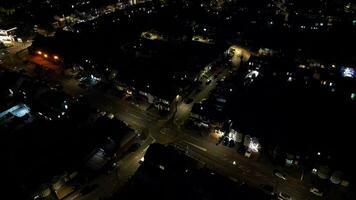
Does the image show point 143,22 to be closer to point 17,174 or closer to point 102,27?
point 102,27

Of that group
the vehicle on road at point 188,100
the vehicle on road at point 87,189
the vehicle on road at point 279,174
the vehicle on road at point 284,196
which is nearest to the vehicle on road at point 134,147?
the vehicle on road at point 87,189

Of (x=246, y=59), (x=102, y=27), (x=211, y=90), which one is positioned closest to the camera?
(x=211, y=90)

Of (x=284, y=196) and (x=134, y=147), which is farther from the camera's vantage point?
(x=134, y=147)

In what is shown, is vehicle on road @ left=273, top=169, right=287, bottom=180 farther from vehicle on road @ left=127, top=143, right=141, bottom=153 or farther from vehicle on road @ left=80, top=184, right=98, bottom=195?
vehicle on road @ left=80, top=184, right=98, bottom=195

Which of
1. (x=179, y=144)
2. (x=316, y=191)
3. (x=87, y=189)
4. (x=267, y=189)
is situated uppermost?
(x=316, y=191)

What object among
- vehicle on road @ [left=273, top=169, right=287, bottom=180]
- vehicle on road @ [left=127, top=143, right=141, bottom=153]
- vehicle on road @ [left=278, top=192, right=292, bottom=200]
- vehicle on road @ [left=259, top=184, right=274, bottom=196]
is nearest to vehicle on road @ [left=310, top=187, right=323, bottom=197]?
vehicle on road @ [left=278, top=192, right=292, bottom=200]

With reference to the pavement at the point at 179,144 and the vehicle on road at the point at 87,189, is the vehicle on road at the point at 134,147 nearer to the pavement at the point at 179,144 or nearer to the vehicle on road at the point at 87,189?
the pavement at the point at 179,144

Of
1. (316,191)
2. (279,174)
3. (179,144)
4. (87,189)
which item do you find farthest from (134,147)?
(316,191)

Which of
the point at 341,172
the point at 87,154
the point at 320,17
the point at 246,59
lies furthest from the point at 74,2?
the point at 341,172

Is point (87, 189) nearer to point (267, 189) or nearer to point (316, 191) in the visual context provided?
point (267, 189)

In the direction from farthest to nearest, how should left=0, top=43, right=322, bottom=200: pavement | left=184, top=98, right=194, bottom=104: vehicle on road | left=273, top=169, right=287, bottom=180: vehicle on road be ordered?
left=184, top=98, right=194, bottom=104: vehicle on road
left=273, top=169, right=287, bottom=180: vehicle on road
left=0, top=43, right=322, bottom=200: pavement

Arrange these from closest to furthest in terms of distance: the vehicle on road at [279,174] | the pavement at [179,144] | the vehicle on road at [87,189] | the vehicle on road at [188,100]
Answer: the vehicle on road at [87,189], the pavement at [179,144], the vehicle on road at [279,174], the vehicle on road at [188,100]
